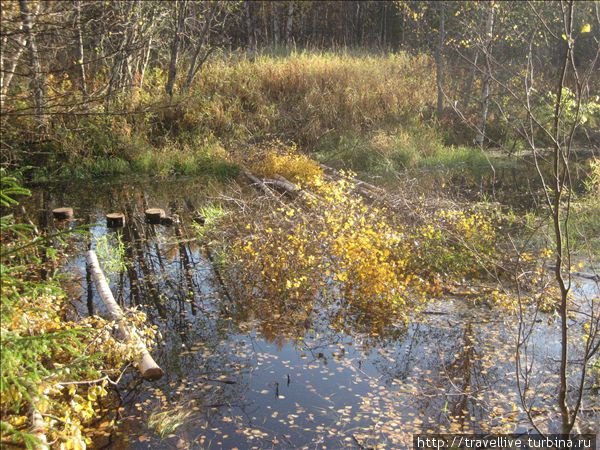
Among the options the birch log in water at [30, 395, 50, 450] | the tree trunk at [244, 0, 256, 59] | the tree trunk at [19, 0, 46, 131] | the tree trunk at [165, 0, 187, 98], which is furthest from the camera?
the tree trunk at [244, 0, 256, 59]

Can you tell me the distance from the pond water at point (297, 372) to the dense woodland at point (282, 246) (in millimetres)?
27

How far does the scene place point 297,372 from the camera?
18.6 ft

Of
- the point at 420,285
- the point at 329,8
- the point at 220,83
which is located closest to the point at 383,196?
the point at 420,285

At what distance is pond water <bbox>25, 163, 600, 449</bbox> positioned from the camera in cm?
473

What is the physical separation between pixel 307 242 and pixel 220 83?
1057 cm

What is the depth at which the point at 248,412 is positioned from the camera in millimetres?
4984

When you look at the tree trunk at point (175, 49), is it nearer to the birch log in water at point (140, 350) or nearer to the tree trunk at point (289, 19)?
the tree trunk at point (289, 19)

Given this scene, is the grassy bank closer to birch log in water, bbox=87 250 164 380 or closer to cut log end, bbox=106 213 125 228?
cut log end, bbox=106 213 125 228

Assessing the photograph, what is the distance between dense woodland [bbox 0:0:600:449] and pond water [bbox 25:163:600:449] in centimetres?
3

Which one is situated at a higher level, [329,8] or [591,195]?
[329,8]

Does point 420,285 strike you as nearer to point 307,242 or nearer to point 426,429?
point 307,242

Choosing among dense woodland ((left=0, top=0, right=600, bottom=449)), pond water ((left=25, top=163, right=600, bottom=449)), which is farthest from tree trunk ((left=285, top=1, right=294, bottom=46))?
pond water ((left=25, top=163, right=600, bottom=449))

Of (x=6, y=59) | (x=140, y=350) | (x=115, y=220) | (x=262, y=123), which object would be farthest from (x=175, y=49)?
(x=140, y=350)

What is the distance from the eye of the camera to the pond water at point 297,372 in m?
4.73
